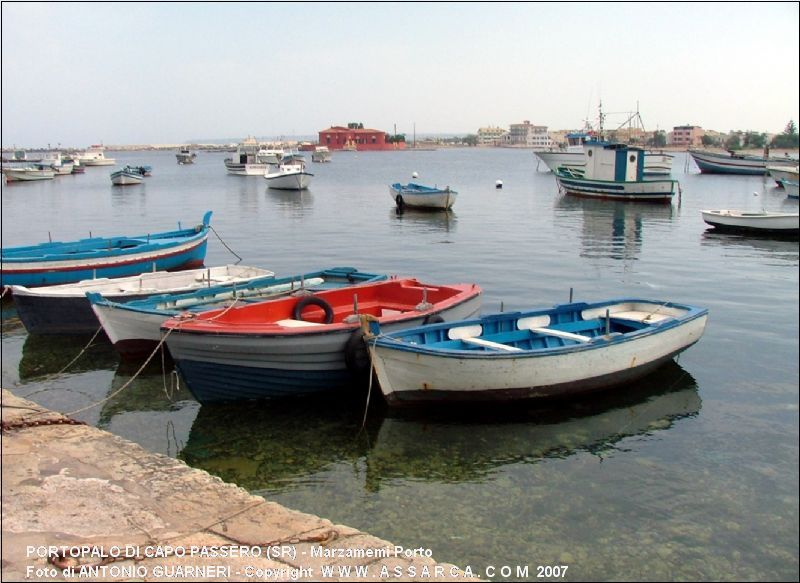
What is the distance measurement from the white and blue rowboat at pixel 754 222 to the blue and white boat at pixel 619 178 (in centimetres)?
1145

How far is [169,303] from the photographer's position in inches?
516

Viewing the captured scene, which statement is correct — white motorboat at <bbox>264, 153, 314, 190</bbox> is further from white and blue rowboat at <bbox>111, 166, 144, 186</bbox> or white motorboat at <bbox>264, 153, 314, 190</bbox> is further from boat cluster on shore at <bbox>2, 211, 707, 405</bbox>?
boat cluster on shore at <bbox>2, 211, 707, 405</bbox>

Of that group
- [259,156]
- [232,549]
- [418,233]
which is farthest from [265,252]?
[259,156]

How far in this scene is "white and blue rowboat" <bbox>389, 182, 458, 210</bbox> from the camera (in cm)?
3888

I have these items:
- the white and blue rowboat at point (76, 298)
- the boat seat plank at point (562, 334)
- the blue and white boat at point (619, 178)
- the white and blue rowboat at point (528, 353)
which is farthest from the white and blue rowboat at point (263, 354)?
the blue and white boat at point (619, 178)

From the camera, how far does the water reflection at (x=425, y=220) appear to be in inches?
1329

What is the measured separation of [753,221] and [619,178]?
15.2 m

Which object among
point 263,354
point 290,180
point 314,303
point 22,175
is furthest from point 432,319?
point 22,175

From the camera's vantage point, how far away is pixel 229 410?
10.9 metres

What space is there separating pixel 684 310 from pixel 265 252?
59.0 feet

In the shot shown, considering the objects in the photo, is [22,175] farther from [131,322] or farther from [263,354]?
[263,354]

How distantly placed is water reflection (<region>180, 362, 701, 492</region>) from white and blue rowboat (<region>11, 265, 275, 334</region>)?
4.32 m

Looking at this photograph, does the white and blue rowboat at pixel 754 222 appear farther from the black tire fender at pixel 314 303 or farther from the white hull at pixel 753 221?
the black tire fender at pixel 314 303

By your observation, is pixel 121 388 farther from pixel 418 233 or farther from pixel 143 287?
pixel 418 233
